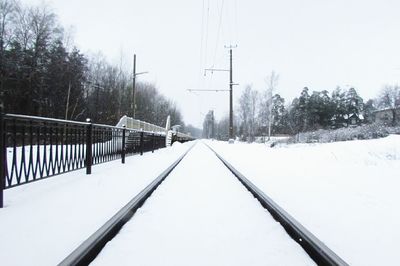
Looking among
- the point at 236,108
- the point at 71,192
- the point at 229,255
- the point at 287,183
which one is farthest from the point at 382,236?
the point at 236,108

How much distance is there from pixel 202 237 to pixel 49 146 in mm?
3649

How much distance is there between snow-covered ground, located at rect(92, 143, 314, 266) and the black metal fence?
179 centimetres

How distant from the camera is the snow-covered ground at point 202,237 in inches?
90.8

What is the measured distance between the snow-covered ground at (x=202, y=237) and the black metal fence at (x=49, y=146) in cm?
179

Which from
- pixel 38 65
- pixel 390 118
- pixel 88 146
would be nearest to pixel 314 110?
pixel 390 118

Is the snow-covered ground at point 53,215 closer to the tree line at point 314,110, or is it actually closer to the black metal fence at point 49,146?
the black metal fence at point 49,146

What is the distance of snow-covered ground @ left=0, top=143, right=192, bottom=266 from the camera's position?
2.36 m

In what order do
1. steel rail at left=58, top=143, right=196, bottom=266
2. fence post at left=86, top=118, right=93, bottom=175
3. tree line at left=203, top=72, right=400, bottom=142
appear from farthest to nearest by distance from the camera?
tree line at left=203, top=72, right=400, bottom=142 → fence post at left=86, top=118, right=93, bottom=175 → steel rail at left=58, top=143, right=196, bottom=266

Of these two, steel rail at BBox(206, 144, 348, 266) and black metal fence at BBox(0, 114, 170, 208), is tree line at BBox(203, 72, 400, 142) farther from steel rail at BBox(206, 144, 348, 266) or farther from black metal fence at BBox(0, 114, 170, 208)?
steel rail at BBox(206, 144, 348, 266)

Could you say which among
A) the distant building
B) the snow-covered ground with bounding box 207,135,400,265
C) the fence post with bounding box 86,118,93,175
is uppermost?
the distant building

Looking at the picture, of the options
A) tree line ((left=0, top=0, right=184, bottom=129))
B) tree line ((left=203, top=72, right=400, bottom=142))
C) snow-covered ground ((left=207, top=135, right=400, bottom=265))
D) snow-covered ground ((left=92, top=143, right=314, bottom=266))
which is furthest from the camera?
tree line ((left=203, top=72, right=400, bottom=142))

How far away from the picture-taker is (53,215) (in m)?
3.42

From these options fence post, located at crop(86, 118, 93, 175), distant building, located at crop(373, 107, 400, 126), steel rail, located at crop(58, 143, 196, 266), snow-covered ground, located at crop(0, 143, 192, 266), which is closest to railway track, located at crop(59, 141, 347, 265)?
steel rail, located at crop(58, 143, 196, 266)

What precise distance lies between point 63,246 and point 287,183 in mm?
4647
